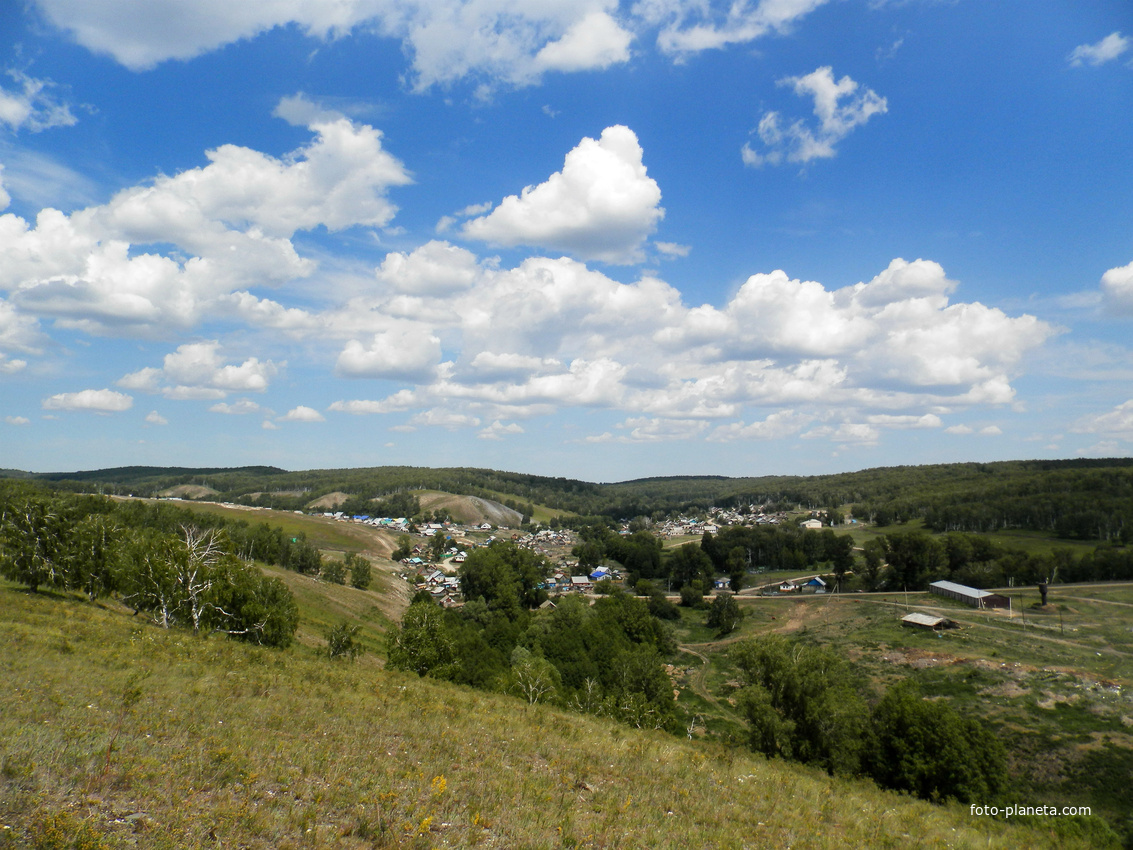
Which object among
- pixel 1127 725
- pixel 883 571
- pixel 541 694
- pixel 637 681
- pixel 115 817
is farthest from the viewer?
pixel 883 571

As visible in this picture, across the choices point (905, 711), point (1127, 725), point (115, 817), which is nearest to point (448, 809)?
point (115, 817)

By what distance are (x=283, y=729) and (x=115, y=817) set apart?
5.48m

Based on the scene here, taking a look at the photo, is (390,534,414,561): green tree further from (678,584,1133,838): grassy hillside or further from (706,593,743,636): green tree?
(706,593,743,636): green tree

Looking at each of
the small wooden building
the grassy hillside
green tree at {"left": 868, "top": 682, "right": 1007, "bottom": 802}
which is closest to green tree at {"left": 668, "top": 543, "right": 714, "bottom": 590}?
the grassy hillside

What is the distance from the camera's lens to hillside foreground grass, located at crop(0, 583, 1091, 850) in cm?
801

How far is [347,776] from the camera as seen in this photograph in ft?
34.1

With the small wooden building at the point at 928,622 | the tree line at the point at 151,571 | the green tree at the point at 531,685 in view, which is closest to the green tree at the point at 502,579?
the green tree at the point at 531,685

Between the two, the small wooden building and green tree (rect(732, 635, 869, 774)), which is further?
the small wooden building

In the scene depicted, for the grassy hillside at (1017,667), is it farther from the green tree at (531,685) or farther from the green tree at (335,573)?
the green tree at (335,573)

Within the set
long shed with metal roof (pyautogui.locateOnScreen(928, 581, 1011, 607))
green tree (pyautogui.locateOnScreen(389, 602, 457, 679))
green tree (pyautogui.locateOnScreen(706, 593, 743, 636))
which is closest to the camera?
green tree (pyautogui.locateOnScreen(389, 602, 457, 679))

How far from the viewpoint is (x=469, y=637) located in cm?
5391

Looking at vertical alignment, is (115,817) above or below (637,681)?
above

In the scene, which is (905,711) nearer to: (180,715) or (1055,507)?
(180,715)

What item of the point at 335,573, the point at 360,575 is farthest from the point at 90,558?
the point at 335,573
